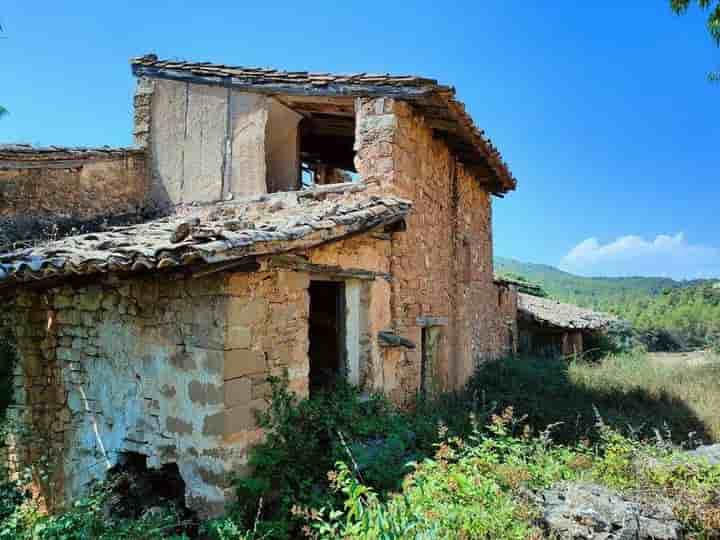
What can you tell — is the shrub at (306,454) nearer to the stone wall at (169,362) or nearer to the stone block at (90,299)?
the stone wall at (169,362)

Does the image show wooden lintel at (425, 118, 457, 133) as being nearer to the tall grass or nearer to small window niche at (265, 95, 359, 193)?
small window niche at (265, 95, 359, 193)

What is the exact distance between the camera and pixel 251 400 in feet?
14.9

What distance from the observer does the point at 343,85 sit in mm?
6926

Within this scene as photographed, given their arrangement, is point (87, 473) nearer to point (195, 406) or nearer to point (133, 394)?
point (133, 394)

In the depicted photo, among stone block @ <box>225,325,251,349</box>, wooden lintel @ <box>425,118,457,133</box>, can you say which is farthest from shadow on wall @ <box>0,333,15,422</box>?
wooden lintel @ <box>425,118,457,133</box>

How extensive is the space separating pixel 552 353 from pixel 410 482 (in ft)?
44.3

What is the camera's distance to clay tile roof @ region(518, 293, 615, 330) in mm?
15239

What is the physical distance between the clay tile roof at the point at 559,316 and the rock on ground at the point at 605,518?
12240 mm

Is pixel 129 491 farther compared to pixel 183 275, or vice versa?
pixel 129 491

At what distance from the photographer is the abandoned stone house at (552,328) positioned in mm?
15414

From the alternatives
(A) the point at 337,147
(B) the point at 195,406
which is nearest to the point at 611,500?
(B) the point at 195,406

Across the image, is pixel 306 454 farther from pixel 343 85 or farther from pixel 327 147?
pixel 327 147

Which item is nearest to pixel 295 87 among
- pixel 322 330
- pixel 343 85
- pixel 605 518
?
pixel 343 85

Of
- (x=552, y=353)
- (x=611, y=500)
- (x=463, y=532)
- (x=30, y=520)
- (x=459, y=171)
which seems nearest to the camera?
(x=463, y=532)
